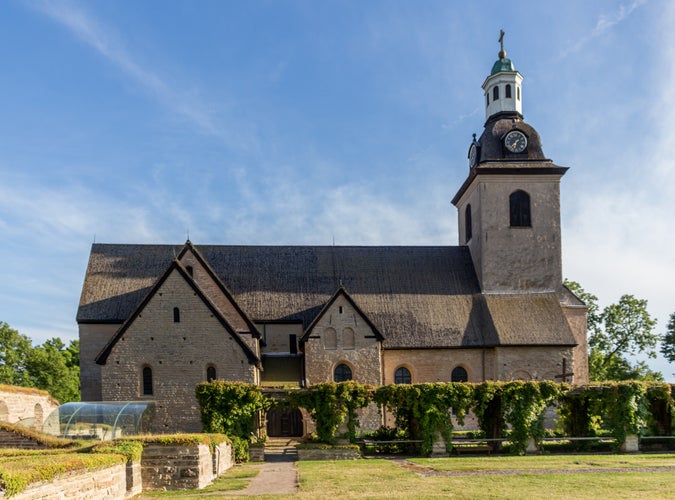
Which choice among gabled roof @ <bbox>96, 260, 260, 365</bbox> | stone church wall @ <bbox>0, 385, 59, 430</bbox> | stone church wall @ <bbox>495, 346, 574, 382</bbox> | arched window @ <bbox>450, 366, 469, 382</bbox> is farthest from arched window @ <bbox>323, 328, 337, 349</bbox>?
stone church wall @ <bbox>0, 385, 59, 430</bbox>

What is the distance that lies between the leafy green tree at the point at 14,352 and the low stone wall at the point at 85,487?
43024 mm

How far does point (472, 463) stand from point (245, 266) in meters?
22.0

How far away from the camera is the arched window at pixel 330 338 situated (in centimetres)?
3694

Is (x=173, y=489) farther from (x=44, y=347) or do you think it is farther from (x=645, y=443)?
(x=44, y=347)

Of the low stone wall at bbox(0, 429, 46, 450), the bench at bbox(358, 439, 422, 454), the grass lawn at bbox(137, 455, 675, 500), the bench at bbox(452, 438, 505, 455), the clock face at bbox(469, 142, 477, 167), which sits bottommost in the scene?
the bench at bbox(452, 438, 505, 455)

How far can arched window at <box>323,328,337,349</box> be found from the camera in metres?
36.9

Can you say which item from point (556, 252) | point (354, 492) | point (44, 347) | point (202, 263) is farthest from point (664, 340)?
point (44, 347)

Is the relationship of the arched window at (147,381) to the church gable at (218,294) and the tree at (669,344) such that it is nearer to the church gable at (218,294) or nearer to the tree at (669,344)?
the church gable at (218,294)

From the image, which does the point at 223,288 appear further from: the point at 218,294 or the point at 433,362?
the point at 433,362

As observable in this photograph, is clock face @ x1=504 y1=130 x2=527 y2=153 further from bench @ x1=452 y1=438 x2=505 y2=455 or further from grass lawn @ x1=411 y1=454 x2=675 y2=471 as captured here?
grass lawn @ x1=411 y1=454 x2=675 y2=471

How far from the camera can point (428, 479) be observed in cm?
2031

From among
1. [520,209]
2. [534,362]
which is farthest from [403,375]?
[520,209]

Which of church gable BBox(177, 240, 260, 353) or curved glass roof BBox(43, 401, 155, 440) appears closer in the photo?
curved glass roof BBox(43, 401, 155, 440)

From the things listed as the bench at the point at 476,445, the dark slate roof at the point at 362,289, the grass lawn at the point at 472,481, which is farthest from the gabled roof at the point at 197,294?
the bench at the point at 476,445
